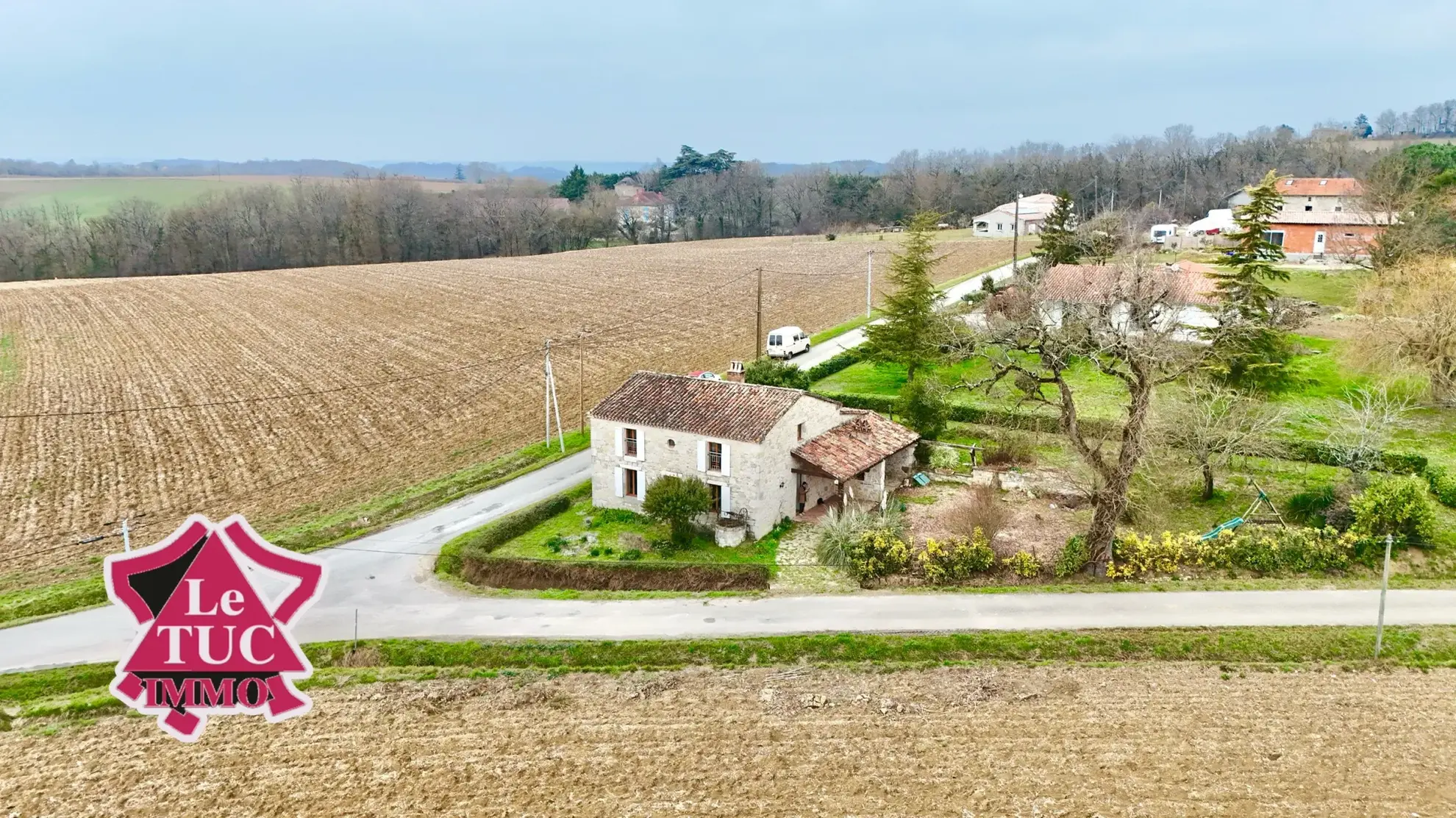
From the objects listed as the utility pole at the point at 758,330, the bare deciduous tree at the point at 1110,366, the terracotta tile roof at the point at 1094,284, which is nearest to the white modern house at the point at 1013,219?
the utility pole at the point at 758,330

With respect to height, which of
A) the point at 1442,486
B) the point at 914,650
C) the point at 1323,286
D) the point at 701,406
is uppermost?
the point at 1323,286

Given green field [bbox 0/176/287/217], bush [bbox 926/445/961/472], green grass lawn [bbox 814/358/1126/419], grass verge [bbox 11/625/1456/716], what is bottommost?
grass verge [bbox 11/625/1456/716]

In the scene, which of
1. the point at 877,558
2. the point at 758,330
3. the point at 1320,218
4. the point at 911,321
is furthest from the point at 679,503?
the point at 1320,218

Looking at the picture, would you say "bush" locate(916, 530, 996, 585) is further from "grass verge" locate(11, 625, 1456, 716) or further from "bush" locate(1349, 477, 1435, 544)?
"bush" locate(1349, 477, 1435, 544)

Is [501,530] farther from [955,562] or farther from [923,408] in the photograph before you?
[923,408]

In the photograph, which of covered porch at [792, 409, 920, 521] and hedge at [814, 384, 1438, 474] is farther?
hedge at [814, 384, 1438, 474]

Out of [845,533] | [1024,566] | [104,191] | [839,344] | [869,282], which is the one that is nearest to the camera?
[1024,566]

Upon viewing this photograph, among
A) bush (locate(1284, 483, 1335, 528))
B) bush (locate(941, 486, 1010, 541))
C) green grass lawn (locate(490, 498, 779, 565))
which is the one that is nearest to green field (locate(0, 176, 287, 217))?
green grass lawn (locate(490, 498, 779, 565))

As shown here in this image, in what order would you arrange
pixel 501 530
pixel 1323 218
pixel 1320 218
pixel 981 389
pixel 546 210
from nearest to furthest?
1. pixel 501 530
2. pixel 981 389
3. pixel 1323 218
4. pixel 1320 218
5. pixel 546 210
